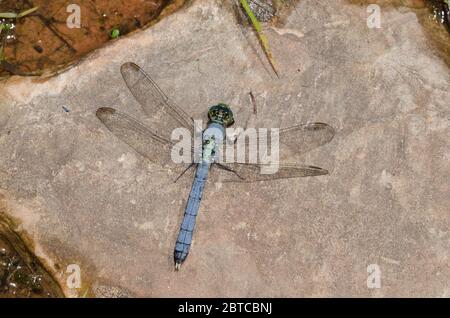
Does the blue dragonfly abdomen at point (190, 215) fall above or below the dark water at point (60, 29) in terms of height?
below

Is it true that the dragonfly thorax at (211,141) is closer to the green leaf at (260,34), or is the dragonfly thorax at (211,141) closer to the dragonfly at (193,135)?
the dragonfly at (193,135)

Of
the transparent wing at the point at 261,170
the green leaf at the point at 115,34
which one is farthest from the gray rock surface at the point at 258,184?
the green leaf at the point at 115,34

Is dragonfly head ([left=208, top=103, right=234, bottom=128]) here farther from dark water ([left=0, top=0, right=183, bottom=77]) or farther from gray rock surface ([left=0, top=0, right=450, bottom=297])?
dark water ([left=0, top=0, right=183, bottom=77])

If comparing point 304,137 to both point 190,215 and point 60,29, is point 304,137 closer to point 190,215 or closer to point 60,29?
point 190,215

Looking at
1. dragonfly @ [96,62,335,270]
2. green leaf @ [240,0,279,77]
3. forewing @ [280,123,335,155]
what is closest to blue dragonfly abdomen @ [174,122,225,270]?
dragonfly @ [96,62,335,270]

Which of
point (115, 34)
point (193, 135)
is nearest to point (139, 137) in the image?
point (193, 135)
